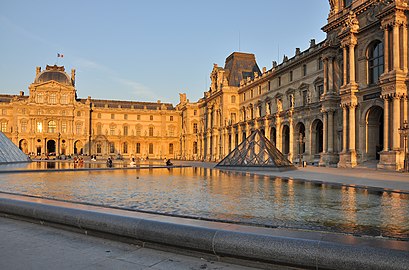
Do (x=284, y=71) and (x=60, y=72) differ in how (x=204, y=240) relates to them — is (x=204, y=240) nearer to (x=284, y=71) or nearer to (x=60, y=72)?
(x=284, y=71)

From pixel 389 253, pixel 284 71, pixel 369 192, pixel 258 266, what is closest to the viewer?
pixel 389 253

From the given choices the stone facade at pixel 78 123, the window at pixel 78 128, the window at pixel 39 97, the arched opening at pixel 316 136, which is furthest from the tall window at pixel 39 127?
the arched opening at pixel 316 136

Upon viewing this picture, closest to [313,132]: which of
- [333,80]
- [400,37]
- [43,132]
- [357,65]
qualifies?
[333,80]

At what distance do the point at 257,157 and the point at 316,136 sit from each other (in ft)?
41.1

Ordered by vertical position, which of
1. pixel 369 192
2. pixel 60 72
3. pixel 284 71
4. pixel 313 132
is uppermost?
pixel 60 72

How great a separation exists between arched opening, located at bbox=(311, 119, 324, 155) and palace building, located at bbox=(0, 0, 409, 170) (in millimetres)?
127

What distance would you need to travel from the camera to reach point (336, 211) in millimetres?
8547

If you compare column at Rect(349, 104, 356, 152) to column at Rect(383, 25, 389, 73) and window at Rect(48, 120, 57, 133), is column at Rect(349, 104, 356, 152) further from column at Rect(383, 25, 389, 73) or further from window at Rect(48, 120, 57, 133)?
window at Rect(48, 120, 57, 133)

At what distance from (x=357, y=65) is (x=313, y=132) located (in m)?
9.62

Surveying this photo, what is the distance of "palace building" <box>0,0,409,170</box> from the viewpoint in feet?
91.8

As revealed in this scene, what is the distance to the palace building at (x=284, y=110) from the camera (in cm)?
2798

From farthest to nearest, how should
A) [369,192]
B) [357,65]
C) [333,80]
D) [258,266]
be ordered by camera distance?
[333,80]
[357,65]
[369,192]
[258,266]

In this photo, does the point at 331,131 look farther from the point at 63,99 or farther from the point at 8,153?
the point at 63,99

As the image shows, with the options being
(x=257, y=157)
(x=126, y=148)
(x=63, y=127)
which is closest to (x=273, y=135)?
(x=257, y=157)
